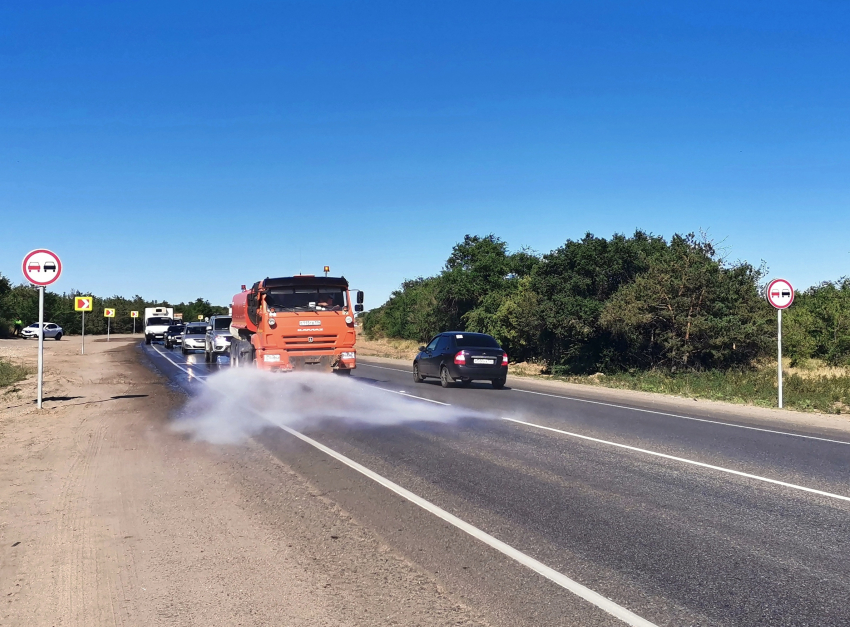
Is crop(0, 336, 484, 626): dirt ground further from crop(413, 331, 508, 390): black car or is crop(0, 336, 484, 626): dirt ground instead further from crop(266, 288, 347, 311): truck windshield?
crop(413, 331, 508, 390): black car

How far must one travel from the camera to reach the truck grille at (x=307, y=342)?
20052 millimetres

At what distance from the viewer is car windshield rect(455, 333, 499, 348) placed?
21.5 m

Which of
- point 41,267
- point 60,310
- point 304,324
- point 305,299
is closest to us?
point 41,267

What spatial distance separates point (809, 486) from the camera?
7957 millimetres

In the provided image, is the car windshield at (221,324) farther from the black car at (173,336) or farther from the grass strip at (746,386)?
the black car at (173,336)

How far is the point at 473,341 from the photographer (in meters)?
21.7

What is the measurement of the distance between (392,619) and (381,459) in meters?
5.16

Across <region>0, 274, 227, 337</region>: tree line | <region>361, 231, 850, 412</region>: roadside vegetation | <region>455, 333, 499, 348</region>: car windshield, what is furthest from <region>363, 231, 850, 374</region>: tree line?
<region>0, 274, 227, 337</region>: tree line

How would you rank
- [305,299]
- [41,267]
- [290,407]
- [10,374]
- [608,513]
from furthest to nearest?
[10,374] → [305,299] → [290,407] → [41,267] → [608,513]

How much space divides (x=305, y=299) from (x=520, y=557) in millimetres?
15914

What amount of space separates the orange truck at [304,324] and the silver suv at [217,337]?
39.8 feet

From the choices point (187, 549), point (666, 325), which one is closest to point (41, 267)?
point (187, 549)

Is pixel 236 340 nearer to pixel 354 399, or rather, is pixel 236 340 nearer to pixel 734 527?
pixel 354 399

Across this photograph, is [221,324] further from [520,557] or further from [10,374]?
[520,557]
